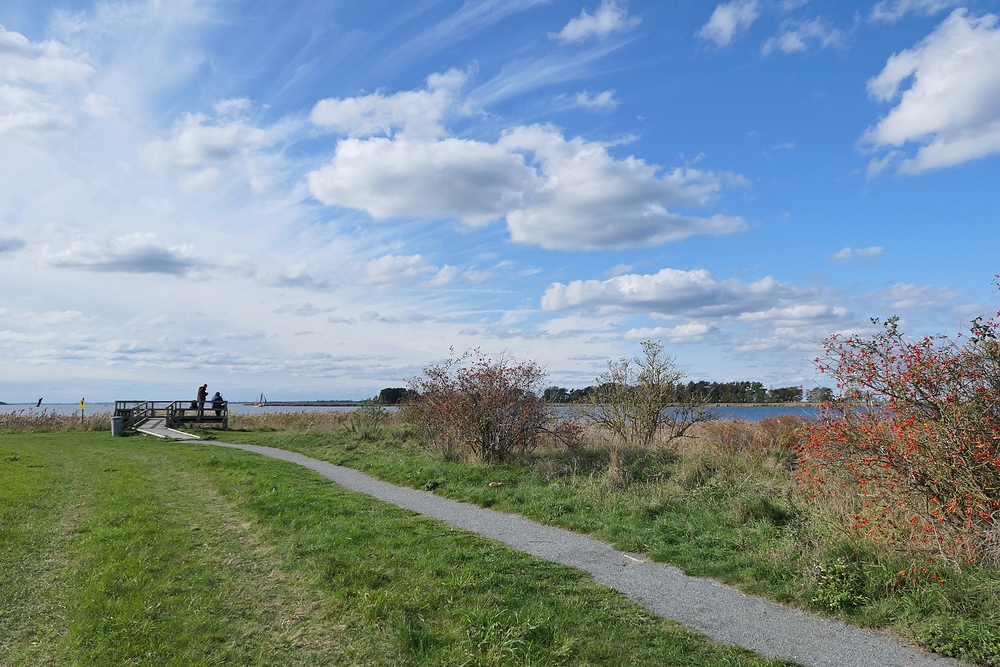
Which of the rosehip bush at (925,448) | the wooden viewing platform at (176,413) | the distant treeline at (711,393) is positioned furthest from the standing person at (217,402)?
the rosehip bush at (925,448)

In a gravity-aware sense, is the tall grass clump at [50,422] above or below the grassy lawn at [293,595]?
above

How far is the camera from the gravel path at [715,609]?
455 cm

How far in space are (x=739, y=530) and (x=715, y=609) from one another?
2.08 metres

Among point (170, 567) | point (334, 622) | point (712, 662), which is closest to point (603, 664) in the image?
point (712, 662)

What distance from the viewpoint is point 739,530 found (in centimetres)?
729

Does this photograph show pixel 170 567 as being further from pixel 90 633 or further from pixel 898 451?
pixel 898 451

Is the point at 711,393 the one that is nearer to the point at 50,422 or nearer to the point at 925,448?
the point at 925,448

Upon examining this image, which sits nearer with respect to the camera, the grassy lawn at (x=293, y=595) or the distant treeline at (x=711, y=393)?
the grassy lawn at (x=293, y=595)

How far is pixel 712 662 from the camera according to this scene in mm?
4418

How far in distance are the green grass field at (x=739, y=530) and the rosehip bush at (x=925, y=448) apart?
35 centimetres

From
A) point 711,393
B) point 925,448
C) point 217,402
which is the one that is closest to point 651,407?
point 711,393

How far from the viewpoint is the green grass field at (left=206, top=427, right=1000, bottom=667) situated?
4945 millimetres

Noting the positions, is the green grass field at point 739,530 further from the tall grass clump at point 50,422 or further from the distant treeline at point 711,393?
the tall grass clump at point 50,422

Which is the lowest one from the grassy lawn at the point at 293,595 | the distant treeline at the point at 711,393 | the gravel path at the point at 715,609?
the gravel path at the point at 715,609
